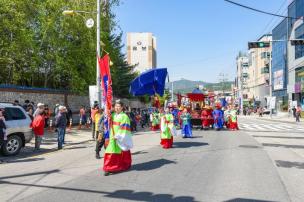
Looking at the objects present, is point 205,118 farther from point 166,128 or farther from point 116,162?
point 116,162

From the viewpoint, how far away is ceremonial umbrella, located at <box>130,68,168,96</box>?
14.4 metres

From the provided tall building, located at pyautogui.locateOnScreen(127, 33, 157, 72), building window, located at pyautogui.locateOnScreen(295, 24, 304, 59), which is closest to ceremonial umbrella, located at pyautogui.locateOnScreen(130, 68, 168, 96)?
building window, located at pyautogui.locateOnScreen(295, 24, 304, 59)

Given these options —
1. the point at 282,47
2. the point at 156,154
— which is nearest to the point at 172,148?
the point at 156,154

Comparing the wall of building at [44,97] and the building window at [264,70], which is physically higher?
the building window at [264,70]

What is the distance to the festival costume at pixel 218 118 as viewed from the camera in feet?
78.1

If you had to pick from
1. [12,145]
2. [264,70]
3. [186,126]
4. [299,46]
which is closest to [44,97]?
[186,126]

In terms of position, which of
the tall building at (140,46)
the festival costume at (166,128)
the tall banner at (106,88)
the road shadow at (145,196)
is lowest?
the road shadow at (145,196)

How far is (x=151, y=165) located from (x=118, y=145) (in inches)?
50.6

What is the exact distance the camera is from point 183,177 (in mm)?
8242

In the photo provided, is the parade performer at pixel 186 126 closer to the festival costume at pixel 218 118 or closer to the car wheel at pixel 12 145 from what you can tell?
the festival costume at pixel 218 118

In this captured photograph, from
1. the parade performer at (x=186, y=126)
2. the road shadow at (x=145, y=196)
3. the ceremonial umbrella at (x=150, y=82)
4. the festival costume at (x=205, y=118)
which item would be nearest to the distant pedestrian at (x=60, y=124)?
the ceremonial umbrella at (x=150, y=82)

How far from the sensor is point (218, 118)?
23.8 metres

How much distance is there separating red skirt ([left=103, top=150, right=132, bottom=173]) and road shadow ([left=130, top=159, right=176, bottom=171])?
30 cm

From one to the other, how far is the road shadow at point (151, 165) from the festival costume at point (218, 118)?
44.8 ft
